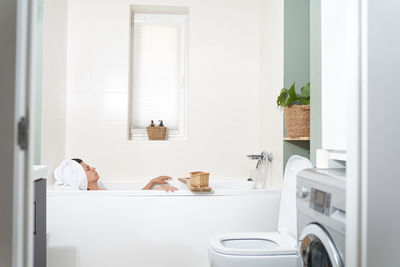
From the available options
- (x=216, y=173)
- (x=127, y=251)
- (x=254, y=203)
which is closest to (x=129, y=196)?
(x=127, y=251)

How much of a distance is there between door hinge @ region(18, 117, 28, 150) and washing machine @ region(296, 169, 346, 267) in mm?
911

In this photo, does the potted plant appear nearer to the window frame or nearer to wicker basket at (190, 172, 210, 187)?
wicker basket at (190, 172, 210, 187)

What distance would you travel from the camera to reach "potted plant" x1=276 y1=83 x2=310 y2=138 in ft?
7.55

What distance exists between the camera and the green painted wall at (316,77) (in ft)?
5.78

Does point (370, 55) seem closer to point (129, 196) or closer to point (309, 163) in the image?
point (309, 163)

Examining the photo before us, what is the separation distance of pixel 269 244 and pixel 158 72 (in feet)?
7.15

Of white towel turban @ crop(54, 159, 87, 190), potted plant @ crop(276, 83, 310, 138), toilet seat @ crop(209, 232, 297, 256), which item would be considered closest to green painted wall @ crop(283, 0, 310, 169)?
potted plant @ crop(276, 83, 310, 138)

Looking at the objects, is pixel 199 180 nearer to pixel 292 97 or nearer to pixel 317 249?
pixel 292 97

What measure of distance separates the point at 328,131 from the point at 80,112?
2.52 m

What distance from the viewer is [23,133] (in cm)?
67

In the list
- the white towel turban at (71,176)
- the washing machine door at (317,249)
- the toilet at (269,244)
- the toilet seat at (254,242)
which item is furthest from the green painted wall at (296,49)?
the white towel turban at (71,176)

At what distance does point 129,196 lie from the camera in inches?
94.0

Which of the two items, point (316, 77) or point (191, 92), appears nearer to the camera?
point (316, 77)

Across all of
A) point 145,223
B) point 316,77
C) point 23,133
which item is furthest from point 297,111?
point 23,133
